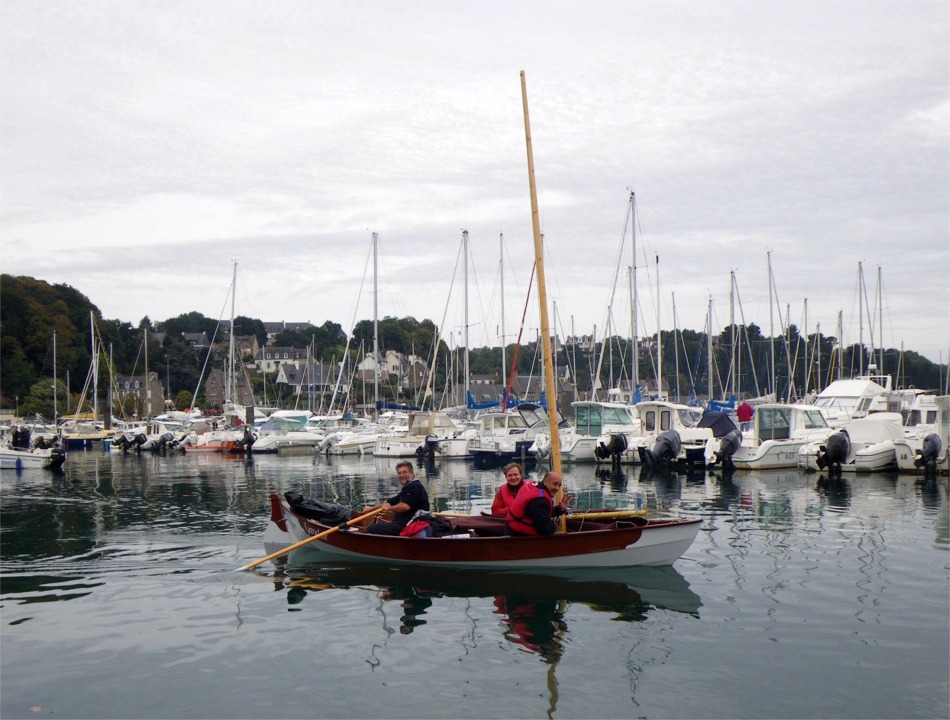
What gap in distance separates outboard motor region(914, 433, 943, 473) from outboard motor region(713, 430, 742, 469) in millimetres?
7282

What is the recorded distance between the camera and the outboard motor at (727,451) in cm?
3750

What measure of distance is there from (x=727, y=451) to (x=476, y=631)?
27187mm

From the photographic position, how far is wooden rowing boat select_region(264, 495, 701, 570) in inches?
603

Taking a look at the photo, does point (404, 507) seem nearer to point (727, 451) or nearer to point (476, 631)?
point (476, 631)

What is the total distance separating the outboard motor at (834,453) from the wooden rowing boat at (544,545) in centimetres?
2153

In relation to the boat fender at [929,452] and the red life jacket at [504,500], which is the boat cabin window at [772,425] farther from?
the red life jacket at [504,500]

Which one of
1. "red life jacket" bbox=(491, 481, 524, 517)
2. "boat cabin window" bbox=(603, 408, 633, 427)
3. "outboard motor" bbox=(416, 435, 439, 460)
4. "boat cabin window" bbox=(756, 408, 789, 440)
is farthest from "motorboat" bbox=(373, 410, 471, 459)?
"red life jacket" bbox=(491, 481, 524, 517)

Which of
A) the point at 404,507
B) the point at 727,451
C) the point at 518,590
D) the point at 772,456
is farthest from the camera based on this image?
the point at 772,456

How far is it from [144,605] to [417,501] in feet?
16.9

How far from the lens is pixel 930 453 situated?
33500mm

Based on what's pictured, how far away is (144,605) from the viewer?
14.0m

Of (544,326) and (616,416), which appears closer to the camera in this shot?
(544,326)

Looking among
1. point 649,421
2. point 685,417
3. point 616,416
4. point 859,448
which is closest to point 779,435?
point 859,448

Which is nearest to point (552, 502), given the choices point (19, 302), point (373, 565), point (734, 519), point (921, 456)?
point (373, 565)
